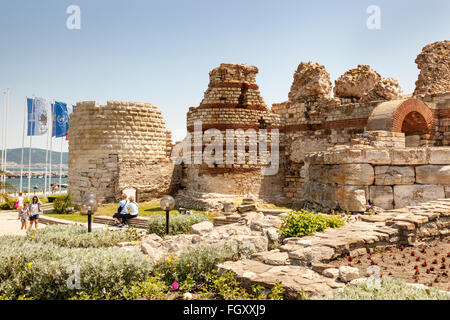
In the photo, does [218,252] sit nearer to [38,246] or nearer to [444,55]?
[38,246]

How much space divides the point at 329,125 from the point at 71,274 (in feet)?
48.7

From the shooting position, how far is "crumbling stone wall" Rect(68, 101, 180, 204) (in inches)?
725

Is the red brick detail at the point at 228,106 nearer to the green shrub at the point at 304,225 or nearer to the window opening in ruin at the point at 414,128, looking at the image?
the window opening in ruin at the point at 414,128

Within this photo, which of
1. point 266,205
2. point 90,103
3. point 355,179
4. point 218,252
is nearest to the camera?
point 218,252

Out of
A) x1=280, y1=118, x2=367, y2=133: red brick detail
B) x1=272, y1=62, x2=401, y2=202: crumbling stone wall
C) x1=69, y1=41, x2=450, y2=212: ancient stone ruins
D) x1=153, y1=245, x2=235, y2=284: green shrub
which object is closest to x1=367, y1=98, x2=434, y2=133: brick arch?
x1=69, y1=41, x2=450, y2=212: ancient stone ruins

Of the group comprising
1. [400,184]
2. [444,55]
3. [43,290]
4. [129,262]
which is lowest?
[43,290]

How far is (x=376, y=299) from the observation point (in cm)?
346

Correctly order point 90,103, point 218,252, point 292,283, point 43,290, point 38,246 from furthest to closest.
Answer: point 90,103 → point 38,246 → point 218,252 → point 43,290 → point 292,283

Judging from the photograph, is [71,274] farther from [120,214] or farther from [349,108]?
[349,108]

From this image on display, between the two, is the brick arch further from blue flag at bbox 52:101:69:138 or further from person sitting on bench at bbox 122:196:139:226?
blue flag at bbox 52:101:69:138

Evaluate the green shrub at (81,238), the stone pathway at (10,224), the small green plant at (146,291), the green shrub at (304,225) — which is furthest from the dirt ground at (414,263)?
the stone pathway at (10,224)

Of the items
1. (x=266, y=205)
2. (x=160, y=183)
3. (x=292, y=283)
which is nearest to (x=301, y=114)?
(x=266, y=205)

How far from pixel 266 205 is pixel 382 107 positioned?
7.26 m

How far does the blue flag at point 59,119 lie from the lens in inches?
1094
